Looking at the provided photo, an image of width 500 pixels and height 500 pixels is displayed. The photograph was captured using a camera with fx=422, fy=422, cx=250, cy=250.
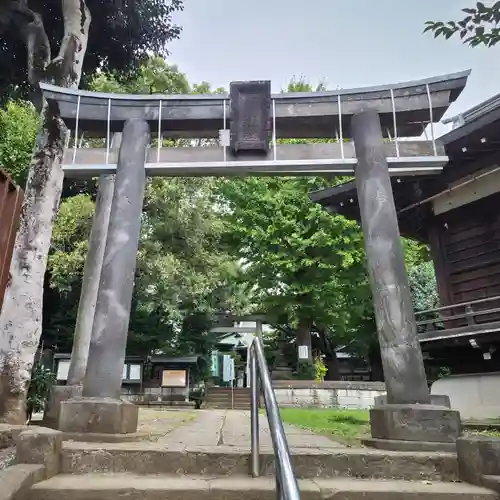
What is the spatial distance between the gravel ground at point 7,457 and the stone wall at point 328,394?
46.6 ft

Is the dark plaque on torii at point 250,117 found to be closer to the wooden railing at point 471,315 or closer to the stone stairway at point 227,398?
the wooden railing at point 471,315

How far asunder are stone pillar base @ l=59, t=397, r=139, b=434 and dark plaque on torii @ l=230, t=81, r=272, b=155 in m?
3.13

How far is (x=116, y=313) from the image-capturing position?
4.13 meters

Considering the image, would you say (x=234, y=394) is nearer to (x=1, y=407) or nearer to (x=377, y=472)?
(x=1, y=407)

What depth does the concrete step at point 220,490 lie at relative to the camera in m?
2.36

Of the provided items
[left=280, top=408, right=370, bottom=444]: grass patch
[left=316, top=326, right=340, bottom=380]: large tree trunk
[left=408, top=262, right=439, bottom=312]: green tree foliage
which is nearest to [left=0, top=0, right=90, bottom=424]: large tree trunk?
[left=280, top=408, right=370, bottom=444]: grass patch

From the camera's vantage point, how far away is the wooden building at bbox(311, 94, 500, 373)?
312 inches

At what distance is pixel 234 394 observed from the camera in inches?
810

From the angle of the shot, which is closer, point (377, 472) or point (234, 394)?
point (377, 472)

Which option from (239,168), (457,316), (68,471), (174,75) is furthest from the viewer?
(174,75)

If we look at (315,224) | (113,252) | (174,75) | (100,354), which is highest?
(174,75)

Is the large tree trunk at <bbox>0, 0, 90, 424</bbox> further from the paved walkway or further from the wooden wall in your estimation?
the wooden wall

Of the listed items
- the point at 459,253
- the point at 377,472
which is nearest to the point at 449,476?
the point at 377,472

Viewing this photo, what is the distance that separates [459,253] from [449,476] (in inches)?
290
